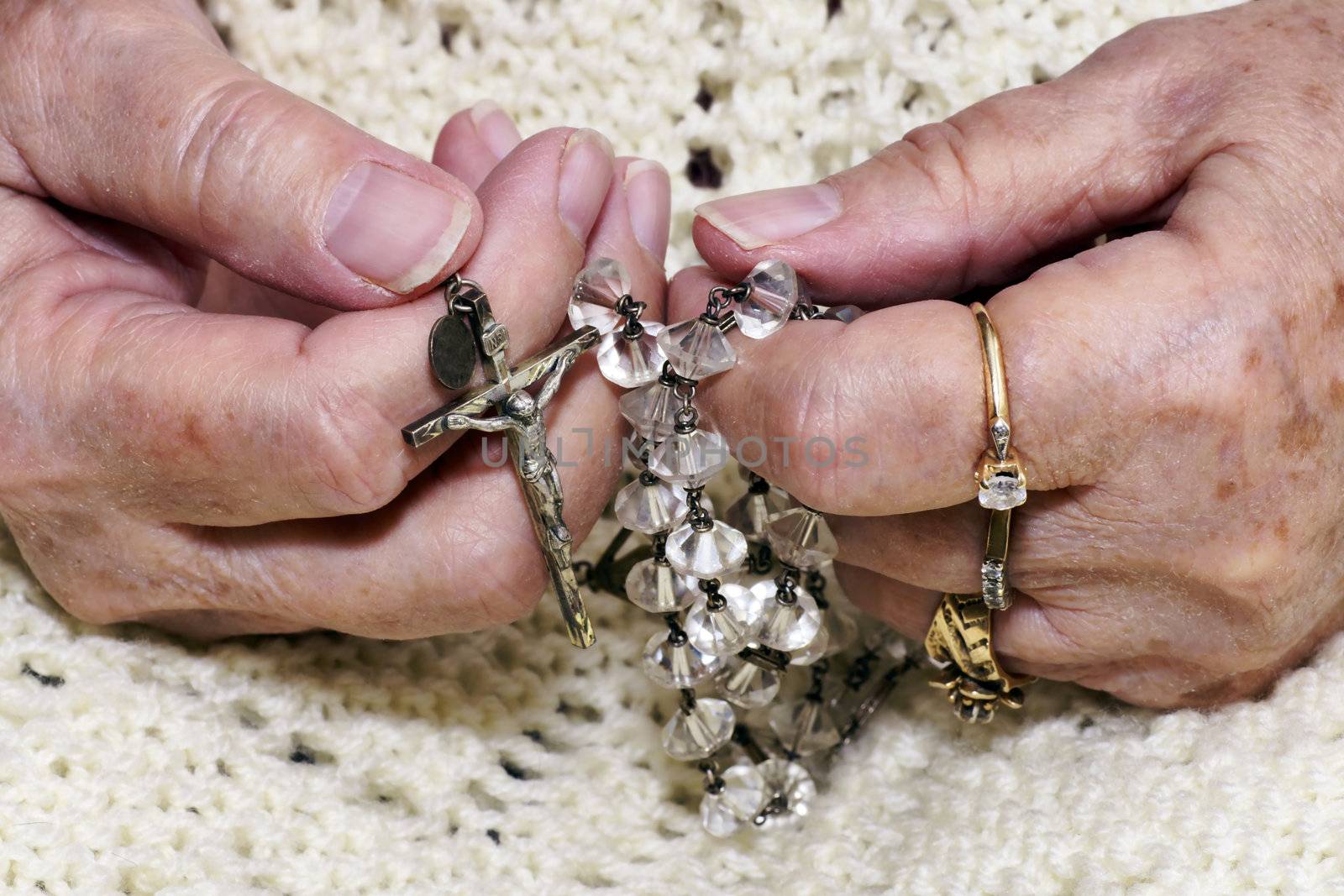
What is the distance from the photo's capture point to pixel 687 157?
1.15 m

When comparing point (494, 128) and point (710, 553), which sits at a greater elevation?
point (494, 128)

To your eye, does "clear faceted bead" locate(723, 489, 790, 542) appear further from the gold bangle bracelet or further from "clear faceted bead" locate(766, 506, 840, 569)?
the gold bangle bracelet

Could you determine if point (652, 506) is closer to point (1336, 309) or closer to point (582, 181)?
point (582, 181)

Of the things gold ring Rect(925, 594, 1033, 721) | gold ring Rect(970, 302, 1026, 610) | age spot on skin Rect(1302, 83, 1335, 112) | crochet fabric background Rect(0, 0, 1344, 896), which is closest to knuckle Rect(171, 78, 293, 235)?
crochet fabric background Rect(0, 0, 1344, 896)

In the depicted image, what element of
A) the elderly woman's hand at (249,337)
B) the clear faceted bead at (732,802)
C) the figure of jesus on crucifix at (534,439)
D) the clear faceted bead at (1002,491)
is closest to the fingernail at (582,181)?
the elderly woman's hand at (249,337)

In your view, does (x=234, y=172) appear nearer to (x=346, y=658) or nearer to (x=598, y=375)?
(x=598, y=375)

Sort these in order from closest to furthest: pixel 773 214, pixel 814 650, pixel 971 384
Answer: pixel 971 384 < pixel 773 214 < pixel 814 650

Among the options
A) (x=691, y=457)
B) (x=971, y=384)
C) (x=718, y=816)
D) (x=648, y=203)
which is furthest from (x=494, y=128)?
(x=718, y=816)

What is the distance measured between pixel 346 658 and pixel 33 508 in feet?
0.89

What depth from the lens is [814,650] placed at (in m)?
0.95

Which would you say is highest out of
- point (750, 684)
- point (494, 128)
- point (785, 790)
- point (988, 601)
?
point (494, 128)

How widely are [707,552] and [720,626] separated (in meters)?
0.08

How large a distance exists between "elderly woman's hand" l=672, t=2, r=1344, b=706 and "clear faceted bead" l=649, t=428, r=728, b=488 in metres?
0.03

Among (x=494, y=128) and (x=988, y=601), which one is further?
(x=494, y=128)
